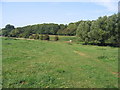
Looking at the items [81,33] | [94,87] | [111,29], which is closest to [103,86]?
[94,87]

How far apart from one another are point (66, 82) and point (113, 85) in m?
2.74

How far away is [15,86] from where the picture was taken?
7.90 metres

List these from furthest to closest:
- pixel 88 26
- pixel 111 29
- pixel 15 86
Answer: pixel 88 26
pixel 111 29
pixel 15 86

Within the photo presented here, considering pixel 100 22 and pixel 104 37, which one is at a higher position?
pixel 100 22

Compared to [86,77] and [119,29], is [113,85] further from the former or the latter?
[119,29]

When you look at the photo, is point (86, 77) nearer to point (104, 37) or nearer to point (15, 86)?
point (15, 86)

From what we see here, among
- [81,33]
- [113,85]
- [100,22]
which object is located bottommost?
[113,85]

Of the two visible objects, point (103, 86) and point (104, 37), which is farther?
point (104, 37)

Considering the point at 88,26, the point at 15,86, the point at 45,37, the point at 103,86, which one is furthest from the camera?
the point at 45,37

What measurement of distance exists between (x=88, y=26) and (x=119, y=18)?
12.5 metres

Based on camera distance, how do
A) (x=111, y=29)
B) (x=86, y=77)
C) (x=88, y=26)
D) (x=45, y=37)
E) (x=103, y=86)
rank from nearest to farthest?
1. (x=103, y=86)
2. (x=86, y=77)
3. (x=111, y=29)
4. (x=88, y=26)
5. (x=45, y=37)

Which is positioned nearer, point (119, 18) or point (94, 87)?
point (94, 87)

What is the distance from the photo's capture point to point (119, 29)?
53.2 meters

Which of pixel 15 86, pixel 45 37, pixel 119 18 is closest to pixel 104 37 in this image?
pixel 119 18
